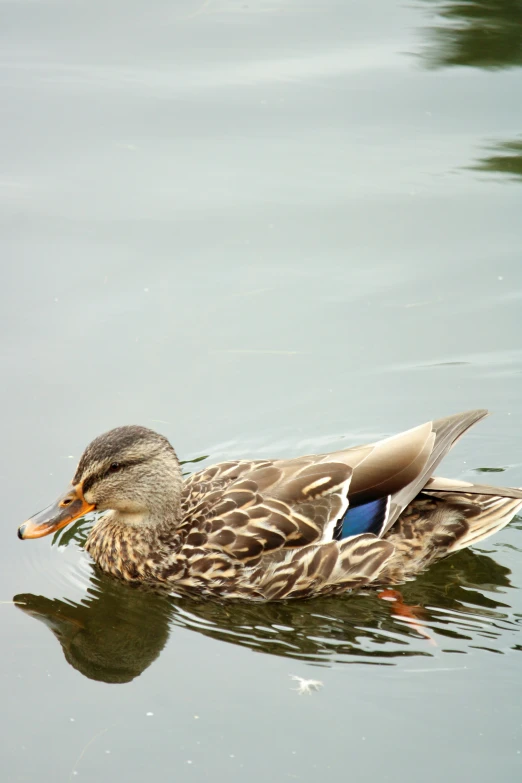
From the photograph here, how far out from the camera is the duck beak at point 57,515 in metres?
7.03

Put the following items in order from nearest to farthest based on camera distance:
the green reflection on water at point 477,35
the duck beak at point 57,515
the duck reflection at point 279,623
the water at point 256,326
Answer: the water at point 256,326, the duck reflection at point 279,623, the duck beak at point 57,515, the green reflection on water at point 477,35

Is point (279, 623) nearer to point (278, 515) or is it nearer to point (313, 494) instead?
point (278, 515)

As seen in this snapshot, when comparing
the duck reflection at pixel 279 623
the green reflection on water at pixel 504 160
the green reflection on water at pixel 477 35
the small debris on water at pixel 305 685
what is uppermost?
the green reflection on water at pixel 477 35

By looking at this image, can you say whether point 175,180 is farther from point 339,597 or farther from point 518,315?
point 339,597

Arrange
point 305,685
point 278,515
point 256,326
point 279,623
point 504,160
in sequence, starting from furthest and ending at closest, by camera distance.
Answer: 1. point 504,160
2. point 256,326
3. point 278,515
4. point 279,623
5. point 305,685

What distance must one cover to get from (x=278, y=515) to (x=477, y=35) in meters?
7.90

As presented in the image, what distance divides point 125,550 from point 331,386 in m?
2.24

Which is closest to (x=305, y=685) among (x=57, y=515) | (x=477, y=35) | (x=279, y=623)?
(x=279, y=623)

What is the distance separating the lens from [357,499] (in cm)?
724

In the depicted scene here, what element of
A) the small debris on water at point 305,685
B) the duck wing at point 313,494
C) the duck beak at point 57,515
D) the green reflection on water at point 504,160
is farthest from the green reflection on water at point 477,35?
the small debris on water at point 305,685

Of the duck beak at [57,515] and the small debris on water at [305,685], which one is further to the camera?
the duck beak at [57,515]

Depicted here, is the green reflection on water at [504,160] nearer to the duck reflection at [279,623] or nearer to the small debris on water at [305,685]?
the duck reflection at [279,623]

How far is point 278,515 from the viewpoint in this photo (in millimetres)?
7047

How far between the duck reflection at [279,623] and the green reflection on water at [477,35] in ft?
23.2
